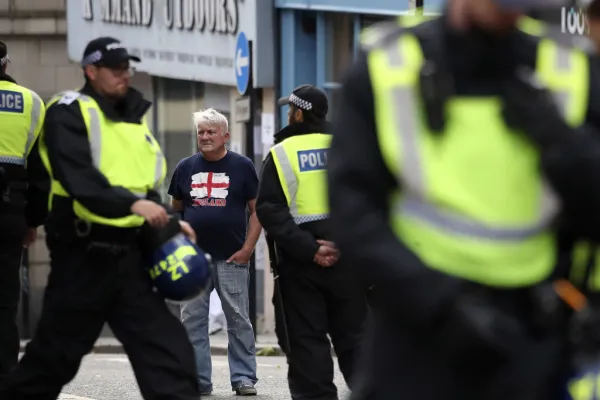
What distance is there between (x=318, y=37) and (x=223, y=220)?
854 cm

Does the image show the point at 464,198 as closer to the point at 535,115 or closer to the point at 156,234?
the point at 535,115

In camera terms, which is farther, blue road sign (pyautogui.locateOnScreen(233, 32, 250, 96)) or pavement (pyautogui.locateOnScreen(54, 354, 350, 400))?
blue road sign (pyautogui.locateOnScreen(233, 32, 250, 96))

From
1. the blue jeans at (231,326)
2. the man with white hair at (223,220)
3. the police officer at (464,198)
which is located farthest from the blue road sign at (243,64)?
the police officer at (464,198)

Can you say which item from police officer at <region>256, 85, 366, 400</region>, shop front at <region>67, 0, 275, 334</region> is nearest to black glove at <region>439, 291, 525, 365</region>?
police officer at <region>256, 85, 366, 400</region>

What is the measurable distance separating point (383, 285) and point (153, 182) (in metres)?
3.69

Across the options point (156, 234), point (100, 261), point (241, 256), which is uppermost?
point (156, 234)

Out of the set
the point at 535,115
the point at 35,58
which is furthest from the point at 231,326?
the point at 35,58

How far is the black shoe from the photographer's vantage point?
10.8 metres

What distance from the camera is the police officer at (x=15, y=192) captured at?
325 inches

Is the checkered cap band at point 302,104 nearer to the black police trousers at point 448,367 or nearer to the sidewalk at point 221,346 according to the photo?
the black police trousers at point 448,367

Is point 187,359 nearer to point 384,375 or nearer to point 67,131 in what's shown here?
point 67,131

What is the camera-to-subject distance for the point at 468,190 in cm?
319

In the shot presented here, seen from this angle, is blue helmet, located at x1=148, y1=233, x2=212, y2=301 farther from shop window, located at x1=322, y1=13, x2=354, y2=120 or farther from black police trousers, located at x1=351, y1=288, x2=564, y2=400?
shop window, located at x1=322, y1=13, x2=354, y2=120

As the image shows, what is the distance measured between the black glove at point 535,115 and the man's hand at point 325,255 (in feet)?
16.3
